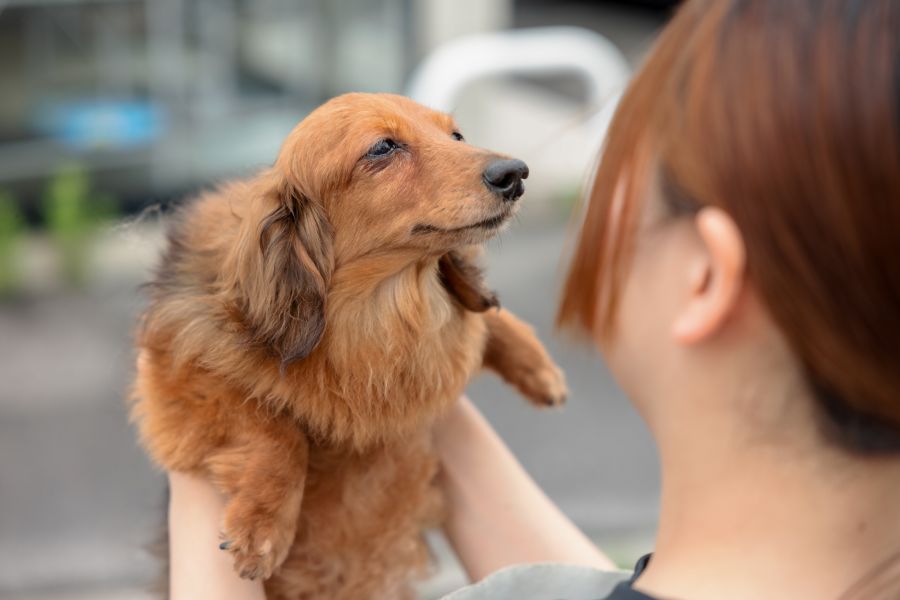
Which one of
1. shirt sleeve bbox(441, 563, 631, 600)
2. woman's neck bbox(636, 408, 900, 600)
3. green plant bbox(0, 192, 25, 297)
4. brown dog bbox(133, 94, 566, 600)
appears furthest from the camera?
green plant bbox(0, 192, 25, 297)

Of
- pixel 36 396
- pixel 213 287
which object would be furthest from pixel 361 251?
pixel 36 396

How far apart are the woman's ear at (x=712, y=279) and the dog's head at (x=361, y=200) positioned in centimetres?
82

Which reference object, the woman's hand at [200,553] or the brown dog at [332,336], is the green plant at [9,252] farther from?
the woman's hand at [200,553]

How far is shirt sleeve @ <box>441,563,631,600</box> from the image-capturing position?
1.27 metres

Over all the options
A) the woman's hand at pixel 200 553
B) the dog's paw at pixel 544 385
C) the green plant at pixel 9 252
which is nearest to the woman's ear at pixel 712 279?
the woman's hand at pixel 200 553

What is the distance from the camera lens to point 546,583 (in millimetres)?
1293

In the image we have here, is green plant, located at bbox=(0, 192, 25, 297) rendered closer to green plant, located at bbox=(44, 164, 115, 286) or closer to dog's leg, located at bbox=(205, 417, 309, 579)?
green plant, located at bbox=(44, 164, 115, 286)

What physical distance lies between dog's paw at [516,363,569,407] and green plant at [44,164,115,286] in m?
4.27

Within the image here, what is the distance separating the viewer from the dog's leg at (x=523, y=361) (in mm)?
2047

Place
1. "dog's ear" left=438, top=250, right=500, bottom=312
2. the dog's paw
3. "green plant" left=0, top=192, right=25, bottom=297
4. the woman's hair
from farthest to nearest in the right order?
"green plant" left=0, top=192, right=25, bottom=297
the dog's paw
"dog's ear" left=438, top=250, right=500, bottom=312
the woman's hair

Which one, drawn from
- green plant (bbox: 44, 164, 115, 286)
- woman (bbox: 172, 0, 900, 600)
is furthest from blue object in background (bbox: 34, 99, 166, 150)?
woman (bbox: 172, 0, 900, 600)

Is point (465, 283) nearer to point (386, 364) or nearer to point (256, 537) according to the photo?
point (386, 364)

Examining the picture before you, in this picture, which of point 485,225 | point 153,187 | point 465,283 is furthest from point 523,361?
point 153,187

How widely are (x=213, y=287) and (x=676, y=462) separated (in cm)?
99
